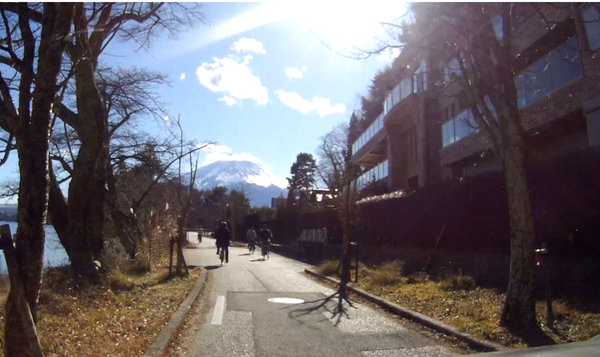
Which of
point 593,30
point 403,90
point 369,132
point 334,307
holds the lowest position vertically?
point 334,307

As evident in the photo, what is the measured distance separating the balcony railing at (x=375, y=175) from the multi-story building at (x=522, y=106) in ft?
0.53

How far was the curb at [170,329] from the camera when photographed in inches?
247

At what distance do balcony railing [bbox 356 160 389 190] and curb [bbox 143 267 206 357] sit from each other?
21.9 metres

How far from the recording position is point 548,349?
3.28m

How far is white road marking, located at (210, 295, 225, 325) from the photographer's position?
8.73 meters

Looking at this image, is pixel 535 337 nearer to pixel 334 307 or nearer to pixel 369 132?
pixel 334 307

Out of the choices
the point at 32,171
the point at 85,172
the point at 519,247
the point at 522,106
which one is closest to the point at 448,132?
the point at 522,106

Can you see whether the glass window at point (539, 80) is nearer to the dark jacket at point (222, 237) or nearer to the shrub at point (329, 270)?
the shrub at point (329, 270)

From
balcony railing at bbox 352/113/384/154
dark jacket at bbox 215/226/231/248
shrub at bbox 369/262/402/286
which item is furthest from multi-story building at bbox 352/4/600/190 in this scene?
dark jacket at bbox 215/226/231/248

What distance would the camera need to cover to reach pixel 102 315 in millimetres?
7754

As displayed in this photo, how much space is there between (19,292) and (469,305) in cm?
694

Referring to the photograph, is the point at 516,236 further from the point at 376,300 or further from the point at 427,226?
the point at 427,226

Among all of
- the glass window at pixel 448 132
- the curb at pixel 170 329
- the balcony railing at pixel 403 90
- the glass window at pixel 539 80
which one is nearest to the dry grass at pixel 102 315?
the curb at pixel 170 329

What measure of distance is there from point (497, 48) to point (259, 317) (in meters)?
5.84
